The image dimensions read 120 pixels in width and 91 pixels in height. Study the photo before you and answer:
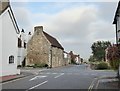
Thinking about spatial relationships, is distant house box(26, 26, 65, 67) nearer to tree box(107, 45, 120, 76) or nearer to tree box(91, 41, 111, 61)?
tree box(91, 41, 111, 61)

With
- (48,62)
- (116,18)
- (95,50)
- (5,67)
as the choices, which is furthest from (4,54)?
(95,50)

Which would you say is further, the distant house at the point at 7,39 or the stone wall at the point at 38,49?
the stone wall at the point at 38,49

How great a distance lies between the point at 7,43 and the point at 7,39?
0.46 m

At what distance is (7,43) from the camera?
100ft

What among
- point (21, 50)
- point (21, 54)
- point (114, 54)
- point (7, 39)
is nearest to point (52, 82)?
point (114, 54)

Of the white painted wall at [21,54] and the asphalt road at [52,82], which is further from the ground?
the white painted wall at [21,54]

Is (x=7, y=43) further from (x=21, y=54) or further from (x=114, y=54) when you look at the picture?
(x=21, y=54)

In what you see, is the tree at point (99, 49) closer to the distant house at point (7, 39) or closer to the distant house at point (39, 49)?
the distant house at point (39, 49)

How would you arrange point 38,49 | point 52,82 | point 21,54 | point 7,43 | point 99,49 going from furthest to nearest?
point 99,49 → point 38,49 → point 21,54 → point 7,43 → point 52,82

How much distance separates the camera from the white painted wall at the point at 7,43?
97.8 ft

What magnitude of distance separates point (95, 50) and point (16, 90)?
296ft

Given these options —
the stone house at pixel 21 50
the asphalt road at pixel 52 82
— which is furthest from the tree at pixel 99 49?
the asphalt road at pixel 52 82

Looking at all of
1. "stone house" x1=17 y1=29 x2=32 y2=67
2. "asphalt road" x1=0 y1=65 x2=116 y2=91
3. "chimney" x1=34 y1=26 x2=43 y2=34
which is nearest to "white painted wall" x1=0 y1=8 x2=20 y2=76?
"asphalt road" x1=0 y1=65 x2=116 y2=91

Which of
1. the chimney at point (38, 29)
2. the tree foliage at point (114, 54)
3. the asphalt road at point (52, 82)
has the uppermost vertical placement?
the chimney at point (38, 29)
